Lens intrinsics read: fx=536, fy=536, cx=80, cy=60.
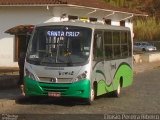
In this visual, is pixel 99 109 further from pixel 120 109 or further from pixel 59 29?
pixel 59 29

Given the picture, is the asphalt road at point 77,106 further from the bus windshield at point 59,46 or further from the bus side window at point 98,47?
the bus side window at point 98,47

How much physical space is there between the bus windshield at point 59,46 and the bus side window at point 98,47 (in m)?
0.32

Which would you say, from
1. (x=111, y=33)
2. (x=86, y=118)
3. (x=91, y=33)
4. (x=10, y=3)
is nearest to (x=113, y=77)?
(x=111, y=33)

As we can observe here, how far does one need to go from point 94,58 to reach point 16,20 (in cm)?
1508

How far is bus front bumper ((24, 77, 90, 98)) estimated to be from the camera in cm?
1541

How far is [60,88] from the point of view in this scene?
51.0 feet

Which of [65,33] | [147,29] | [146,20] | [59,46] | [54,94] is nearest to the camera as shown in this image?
[54,94]

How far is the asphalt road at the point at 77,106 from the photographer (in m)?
13.9

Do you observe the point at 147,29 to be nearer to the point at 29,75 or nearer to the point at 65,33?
the point at 65,33

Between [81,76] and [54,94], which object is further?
[54,94]

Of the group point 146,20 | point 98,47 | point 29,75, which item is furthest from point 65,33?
point 146,20

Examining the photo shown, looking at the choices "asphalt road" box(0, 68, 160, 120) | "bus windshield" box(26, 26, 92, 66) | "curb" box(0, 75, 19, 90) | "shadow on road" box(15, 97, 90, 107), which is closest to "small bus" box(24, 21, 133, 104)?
"bus windshield" box(26, 26, 92, 66)

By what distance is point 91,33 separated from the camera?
634 inches

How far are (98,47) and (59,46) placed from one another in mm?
1266
